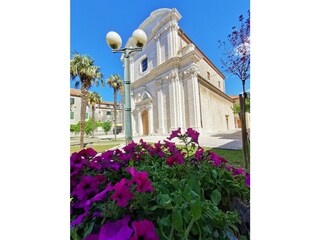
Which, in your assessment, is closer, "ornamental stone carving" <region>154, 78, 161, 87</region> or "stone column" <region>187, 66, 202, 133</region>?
"stone column" <region>187, 66, 202, 133</region>

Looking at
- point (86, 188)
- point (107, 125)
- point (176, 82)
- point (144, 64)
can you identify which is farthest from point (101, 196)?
point (144, 64)

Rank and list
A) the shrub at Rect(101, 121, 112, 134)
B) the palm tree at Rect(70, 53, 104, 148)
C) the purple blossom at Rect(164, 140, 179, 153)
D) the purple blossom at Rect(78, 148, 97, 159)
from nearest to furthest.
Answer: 1. the purple blossom at Rect(78, 148, 97, 159)
2. the palm tree at Rect(70, 53, 104, 148)
3. the purple blossom at Rect(164, 140, 179, 153)
4. the shrub at Rect(101, 121, 112, 134)

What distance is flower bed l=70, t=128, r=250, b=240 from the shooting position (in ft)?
1.56

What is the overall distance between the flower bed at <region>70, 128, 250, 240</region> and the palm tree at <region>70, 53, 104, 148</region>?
0.33m

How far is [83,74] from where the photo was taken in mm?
1151

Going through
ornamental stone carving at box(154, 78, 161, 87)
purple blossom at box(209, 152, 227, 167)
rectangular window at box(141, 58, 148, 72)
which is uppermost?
rectangular window at box(141, 58, 148, 72)

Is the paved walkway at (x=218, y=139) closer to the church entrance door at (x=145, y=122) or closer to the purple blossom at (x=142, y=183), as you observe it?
the church entrance door at (x=145, y=122)

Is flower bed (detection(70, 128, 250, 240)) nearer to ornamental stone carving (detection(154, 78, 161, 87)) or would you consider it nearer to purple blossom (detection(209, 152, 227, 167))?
purple blossom (detection(209, 152, 227, 167))

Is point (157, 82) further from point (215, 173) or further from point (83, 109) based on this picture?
point (215, 173)

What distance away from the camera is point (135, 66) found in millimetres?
1964

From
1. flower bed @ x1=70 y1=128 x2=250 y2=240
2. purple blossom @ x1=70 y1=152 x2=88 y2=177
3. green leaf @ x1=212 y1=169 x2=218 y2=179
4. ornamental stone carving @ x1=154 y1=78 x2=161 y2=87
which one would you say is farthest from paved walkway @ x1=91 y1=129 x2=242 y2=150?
ornamental stone carving @ x1=154 y1=78 x2=161 y2=87
